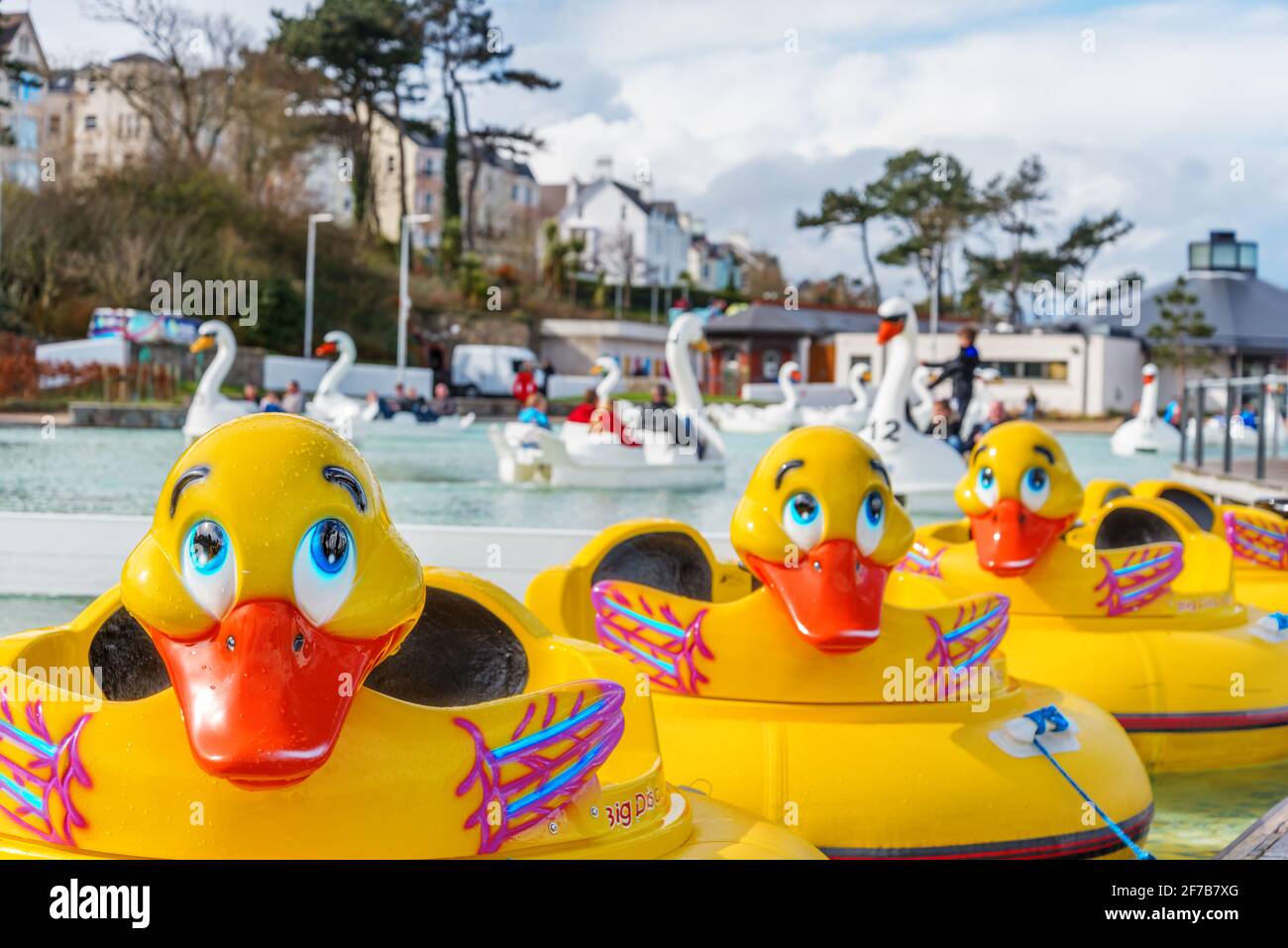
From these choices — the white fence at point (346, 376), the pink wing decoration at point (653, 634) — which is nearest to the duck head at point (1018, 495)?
the pink wing decoration at point (653, 634)

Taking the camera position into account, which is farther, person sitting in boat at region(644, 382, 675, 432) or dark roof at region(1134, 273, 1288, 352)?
dark roof at region(1134, 273, 1288, 352)

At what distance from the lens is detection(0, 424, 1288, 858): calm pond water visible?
6062 millimetres

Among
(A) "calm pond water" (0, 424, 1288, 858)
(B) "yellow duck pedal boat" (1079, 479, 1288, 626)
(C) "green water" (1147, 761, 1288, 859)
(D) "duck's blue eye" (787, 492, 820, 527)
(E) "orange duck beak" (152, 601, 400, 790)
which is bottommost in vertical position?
(C) "green water" (1147, 761, 1288, 859)

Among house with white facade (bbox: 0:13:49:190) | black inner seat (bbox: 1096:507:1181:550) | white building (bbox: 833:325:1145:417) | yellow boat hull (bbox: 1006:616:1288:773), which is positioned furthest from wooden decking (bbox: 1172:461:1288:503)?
house with white facade (bbox: 0:13:49:190)

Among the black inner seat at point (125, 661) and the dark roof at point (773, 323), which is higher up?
the dark roof at point (773, 323)

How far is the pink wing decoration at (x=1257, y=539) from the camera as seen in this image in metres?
8.00

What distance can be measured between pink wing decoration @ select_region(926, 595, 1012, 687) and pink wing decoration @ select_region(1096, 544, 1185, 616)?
175cm

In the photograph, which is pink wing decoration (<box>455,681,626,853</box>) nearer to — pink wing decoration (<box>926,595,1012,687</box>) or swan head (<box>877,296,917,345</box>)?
pink wing decoration (<box>926,595,1012,687</box>)

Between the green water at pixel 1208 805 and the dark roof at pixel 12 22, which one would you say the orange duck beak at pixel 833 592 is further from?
the dark roof at pixel 12 22

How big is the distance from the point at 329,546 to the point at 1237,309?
5115 cm

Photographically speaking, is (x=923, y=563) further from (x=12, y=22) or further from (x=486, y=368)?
(x=12, y=22)

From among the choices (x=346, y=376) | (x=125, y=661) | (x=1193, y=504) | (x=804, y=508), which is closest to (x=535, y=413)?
(x=1193, y=504)

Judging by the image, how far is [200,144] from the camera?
4725 centimetres
